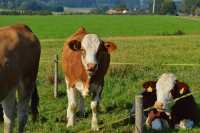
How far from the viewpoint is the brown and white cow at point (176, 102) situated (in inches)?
361

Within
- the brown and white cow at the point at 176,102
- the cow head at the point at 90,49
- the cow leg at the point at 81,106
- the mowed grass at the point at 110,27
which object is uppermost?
the cow head at the point at 90,49

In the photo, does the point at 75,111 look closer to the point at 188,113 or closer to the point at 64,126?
the point at 64,126

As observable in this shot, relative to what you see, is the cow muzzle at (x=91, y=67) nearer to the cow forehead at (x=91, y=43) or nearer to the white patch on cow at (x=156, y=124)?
the cow forehead at (x=91, y=43)

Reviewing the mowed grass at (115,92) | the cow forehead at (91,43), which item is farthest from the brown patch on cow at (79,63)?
the mowed grass at (115,92)

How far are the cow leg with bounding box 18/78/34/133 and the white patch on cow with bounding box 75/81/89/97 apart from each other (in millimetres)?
1368

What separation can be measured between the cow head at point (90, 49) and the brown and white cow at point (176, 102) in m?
1.20

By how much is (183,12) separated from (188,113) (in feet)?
566

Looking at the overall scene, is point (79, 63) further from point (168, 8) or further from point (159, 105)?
point (168, 8)

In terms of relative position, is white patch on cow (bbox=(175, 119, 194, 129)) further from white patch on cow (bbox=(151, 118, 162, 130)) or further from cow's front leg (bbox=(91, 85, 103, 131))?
cow's front leg (bbox=(91, 85, 103, 131))

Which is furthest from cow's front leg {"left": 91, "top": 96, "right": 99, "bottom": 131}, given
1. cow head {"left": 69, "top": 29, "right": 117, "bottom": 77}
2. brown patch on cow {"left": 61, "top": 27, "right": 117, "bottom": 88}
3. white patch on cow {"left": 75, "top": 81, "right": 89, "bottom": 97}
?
cow head {"left": 69, "top": 29, "right": 117, "bottom": 77}

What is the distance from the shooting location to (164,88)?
9227 millimetres

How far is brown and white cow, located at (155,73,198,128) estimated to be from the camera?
9157 mm

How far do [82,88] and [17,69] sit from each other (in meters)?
2.06

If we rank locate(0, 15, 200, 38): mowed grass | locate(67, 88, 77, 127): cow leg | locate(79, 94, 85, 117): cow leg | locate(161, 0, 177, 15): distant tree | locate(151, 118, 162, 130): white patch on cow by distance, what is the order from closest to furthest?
locate(151, 118, 162, 130): white patch on cow
locate(67, 88, 77, 127): cow leg
locate(79, 94, 85, 117): cow leg
locate(0, 15, 200, 38): mowed grass
locate(161, 0, 177, 15): distant tree
